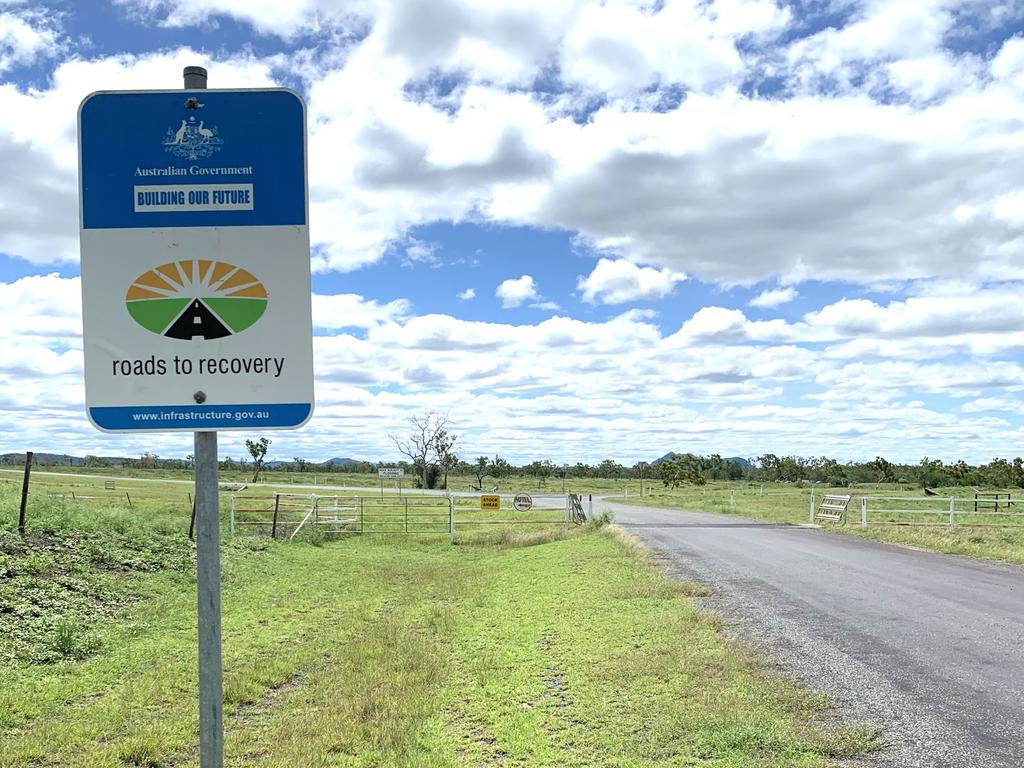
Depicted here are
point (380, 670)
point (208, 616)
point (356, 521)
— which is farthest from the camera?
point (356, 521)

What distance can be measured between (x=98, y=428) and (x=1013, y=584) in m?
14.8

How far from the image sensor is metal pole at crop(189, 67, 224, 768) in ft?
7.68

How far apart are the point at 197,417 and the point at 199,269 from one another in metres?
0.49

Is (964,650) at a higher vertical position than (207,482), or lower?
lower

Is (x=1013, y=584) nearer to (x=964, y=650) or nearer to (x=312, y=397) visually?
(x=964, y=650)

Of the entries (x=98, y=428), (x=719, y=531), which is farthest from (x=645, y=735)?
(x=719, y=531)

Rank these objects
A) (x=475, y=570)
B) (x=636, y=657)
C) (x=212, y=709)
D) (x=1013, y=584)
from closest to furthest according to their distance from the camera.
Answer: (x=212, y=709)
(x=636, y=657)
(x=1013, y=584)
(x=475, y=570)

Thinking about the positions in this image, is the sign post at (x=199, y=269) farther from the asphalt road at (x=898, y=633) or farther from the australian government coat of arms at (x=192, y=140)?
the asphalt road at (x=898, y=633)

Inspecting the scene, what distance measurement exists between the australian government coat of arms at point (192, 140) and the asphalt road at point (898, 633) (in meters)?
5.40

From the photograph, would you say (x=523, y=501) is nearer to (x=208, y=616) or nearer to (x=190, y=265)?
(x=208, y=616)

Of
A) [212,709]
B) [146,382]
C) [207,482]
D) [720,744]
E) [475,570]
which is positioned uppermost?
[146,382]

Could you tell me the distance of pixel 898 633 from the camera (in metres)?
8.84

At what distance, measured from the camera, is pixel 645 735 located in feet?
18.8

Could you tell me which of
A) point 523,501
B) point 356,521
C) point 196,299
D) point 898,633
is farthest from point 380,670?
point 356,521
